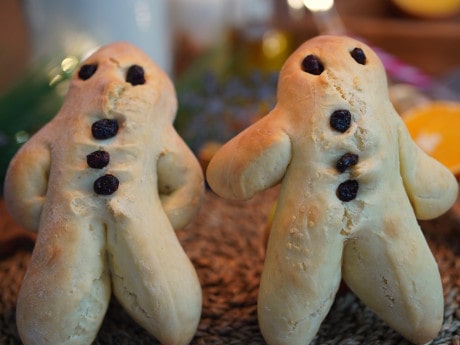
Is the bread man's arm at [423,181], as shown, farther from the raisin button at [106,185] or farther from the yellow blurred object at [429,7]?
the yellow blurred object at [429,7]

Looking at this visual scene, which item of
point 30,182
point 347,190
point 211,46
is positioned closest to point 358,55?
point 347,190

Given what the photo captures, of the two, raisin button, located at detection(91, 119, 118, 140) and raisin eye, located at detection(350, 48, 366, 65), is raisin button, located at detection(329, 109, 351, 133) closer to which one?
raisin eye, located at detection(350, 48, 366, 65)

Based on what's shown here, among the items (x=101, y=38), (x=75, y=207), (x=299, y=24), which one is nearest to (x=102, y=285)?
(x=75, y=207)

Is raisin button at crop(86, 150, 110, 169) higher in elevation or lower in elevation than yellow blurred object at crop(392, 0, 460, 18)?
higher

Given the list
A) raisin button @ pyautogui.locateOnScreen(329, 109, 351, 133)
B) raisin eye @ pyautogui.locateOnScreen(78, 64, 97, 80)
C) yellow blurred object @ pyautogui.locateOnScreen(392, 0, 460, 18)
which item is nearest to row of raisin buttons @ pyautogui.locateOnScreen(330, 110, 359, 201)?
raisin button @ pyautogui.locateOnScreen(329, 109, 351, 133)

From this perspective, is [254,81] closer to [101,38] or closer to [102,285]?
[101,38]

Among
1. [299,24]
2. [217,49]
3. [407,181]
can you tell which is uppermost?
[407,181]
